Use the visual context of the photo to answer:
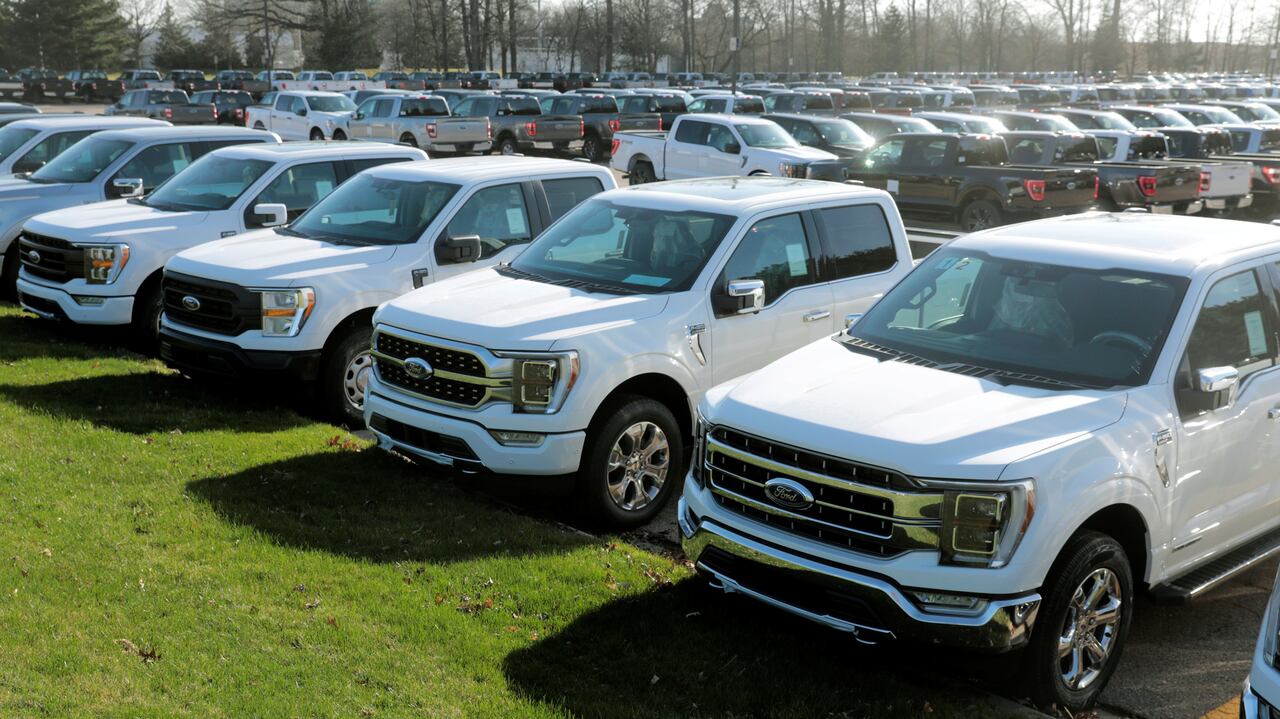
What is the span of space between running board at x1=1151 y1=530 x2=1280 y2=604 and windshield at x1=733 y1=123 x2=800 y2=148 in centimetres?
1668

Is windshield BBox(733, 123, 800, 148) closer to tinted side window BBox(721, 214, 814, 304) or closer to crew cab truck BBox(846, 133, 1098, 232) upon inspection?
crew cab truck BBox(846, 133, 1098, 232)

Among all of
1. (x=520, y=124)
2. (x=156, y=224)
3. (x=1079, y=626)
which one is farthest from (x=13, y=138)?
(x=520, y=124)

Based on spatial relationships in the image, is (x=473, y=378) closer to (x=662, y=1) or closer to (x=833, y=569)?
(x=833, y=569)

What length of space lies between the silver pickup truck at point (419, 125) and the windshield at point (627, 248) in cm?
2358

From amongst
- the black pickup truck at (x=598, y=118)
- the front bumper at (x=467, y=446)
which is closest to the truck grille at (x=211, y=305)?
the front bumper at (x=467, y=446)

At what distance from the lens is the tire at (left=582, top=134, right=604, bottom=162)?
33.1 m

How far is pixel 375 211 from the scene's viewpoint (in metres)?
9.50

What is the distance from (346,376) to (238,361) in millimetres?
765

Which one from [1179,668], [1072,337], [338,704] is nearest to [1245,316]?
[1072,337]

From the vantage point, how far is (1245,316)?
A: 5609mm

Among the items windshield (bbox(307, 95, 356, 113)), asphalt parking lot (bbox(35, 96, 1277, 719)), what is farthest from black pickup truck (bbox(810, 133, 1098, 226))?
windshield (bbox(307, 95, 356, 113))

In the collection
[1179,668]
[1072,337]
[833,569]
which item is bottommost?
[1179,668]

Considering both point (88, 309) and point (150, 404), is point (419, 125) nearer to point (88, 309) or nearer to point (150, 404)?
point (88, 309)

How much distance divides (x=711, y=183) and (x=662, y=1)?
289ft
